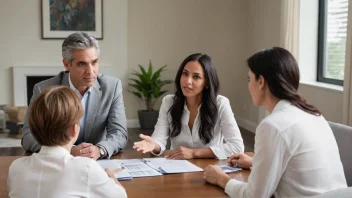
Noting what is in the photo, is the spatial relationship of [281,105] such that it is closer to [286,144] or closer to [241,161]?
[286,144]

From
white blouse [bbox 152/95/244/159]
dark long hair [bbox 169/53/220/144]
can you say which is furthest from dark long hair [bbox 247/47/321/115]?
dark long hair [bbox 169/53/220/144]

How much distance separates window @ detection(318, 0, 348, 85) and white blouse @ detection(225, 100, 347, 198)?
3.32 meters

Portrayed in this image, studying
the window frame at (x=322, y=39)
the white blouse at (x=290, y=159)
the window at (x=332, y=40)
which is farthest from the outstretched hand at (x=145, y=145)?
the window frame at (x=322, y=39)

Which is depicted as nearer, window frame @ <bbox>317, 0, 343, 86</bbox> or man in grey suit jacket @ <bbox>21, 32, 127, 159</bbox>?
man in grey suit jacket @ <bbox>21, 32, 127, 159</bbox>

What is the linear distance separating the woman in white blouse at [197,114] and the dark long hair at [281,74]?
82 cm

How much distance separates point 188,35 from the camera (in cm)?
691

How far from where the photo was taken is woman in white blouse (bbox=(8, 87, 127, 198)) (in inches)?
54.9

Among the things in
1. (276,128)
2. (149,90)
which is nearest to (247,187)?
(276,128)

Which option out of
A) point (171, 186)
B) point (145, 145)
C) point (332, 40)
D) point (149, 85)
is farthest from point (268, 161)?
point (149, 85)

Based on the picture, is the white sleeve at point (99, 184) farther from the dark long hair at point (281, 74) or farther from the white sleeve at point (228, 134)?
the white sleeve at point (228, 134)

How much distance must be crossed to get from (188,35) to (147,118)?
140cm

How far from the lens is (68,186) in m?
1.41

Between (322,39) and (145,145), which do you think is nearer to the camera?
(145,145)

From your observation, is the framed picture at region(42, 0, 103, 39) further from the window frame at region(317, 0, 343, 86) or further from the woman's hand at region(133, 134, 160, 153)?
the woman's hand at region(133, 134, 160, 153)
